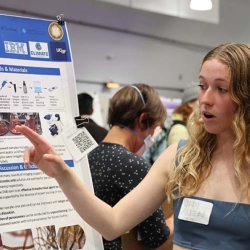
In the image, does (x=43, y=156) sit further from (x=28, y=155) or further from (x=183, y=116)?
(x=183, y=116)

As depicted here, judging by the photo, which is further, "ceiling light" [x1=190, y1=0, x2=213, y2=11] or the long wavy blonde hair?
"ceiling light" [x1=190, y1=0, x2=213, y2=11]

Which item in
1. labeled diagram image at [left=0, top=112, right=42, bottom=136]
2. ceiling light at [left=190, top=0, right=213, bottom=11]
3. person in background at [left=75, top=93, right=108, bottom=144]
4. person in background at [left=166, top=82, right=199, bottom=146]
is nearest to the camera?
labeled diagram image at [left=0, top=112, right=42, bottom=136]

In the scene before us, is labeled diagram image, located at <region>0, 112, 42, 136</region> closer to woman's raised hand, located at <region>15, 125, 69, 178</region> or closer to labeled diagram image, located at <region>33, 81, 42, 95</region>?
labeled diagram image, located at <region>33, 81, 42, 95</region>

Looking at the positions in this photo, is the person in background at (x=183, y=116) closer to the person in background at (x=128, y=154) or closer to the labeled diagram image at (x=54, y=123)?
the person in background at (x=128, y=154)

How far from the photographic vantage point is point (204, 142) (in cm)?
144

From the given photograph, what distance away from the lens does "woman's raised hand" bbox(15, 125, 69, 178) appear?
3.85 feet

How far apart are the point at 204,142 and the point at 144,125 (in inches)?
27.4

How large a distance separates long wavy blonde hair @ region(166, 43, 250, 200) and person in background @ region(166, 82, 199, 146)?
71.4 inches

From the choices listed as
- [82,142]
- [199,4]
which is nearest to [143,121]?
[82,142]

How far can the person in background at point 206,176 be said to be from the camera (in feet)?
4.19

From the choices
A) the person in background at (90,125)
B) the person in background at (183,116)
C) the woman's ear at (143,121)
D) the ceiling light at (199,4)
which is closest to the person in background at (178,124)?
the person in background at (183,116)

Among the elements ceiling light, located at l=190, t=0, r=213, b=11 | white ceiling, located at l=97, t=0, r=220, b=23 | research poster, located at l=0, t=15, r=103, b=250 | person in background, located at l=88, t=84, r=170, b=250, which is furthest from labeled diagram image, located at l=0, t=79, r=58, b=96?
white ceiling, located at l=97, t=0, r=220, b=23

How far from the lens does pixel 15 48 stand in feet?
4.76

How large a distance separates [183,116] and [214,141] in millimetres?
2050
